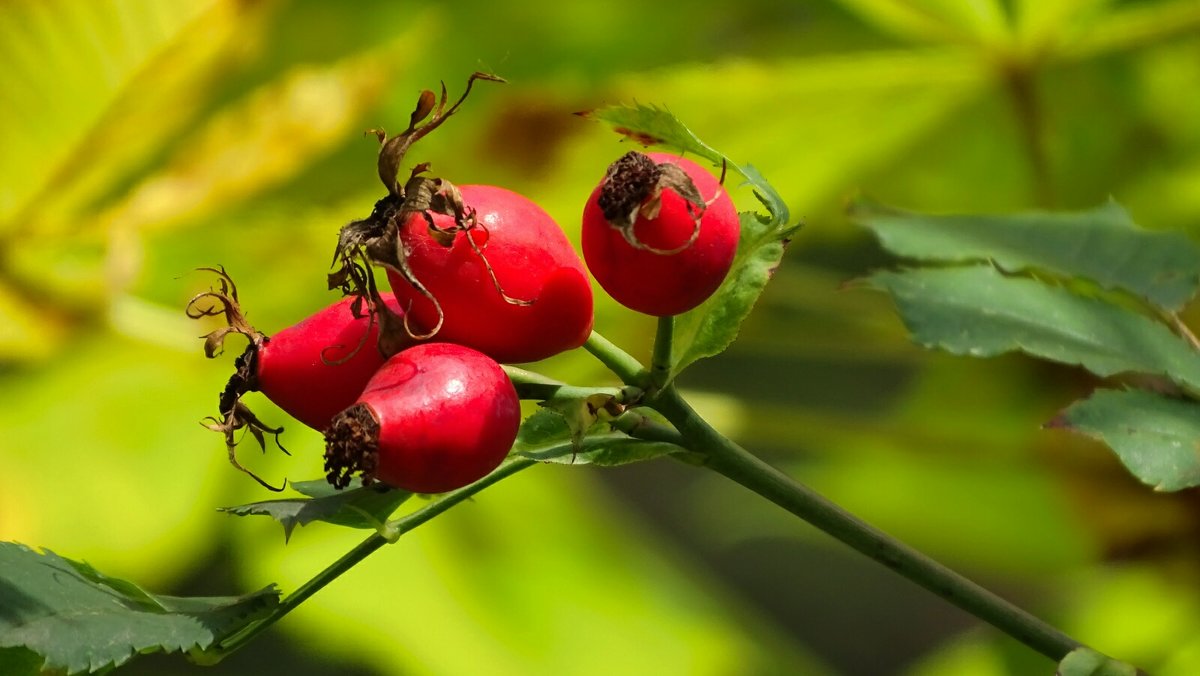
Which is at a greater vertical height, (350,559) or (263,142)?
(263,142)

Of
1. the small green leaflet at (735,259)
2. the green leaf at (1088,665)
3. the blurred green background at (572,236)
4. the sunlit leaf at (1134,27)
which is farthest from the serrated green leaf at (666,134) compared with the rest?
the sunlit leaf at (1134,27)

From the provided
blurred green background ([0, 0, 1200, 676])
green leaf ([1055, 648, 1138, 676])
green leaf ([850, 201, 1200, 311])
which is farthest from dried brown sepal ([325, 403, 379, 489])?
blurred green background ([0, 0, 1200, 676])

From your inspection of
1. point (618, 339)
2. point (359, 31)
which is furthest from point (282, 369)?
point (359, 31)

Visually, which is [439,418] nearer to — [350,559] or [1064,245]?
[350,559]

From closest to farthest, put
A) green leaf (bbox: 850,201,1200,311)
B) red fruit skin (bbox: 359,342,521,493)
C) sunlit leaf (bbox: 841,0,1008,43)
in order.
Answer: red fruit skin (bbox: 359,342,521,493), green leaf (bbox: 850,201,1200,311), sunlit leaf (bbox: 841,0,1008,43)

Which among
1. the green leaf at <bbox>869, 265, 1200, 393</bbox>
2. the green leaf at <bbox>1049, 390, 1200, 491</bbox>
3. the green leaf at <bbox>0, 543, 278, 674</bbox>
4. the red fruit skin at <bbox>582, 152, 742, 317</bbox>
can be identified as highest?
the red fruit skin at <bbox>582, 152, 742, 317</bbox>

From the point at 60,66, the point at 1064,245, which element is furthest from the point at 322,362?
the point at 60,66

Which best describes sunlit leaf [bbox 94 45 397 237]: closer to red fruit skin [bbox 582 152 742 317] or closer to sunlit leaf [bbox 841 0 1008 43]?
sunlit leaf [bbox 841 0 1008 43]
